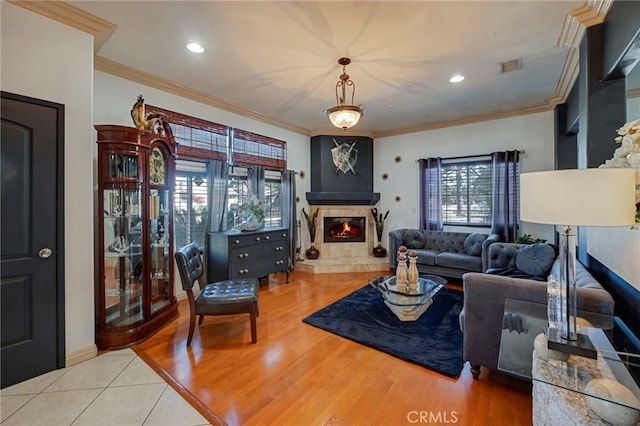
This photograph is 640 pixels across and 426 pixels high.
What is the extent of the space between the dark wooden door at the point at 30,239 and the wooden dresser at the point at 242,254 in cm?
178

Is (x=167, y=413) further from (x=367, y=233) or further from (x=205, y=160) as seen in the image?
(x=367, y=233)

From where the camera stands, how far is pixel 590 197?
1.24m

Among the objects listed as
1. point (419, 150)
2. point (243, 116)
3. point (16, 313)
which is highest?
point (243, 116)

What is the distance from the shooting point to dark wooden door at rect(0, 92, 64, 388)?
6.72ft

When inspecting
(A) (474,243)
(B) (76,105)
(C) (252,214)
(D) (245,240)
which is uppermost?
(B) (76,105)

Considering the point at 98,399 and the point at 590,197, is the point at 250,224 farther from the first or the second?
the point at 590,197

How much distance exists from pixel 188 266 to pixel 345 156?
4118 mm

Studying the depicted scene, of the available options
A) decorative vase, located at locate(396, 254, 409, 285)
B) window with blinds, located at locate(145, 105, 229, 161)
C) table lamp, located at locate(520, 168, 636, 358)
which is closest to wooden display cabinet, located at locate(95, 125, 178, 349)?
window with blinds, located at locate(145, 105, 229, 161)

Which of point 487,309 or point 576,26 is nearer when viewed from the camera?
point 487,309

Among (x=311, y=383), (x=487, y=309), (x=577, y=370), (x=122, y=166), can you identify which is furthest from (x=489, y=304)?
(x=122, y=166)

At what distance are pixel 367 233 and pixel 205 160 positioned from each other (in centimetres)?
355

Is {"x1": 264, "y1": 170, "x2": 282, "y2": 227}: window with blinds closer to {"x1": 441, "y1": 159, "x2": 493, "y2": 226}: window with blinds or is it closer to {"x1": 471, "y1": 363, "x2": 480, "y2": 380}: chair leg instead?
{"x1": 441, "y1": 159, "x2": 493, "y2": 226}: window with blinds

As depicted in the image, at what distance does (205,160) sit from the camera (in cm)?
405

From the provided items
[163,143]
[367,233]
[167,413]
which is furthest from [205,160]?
[367,233]
